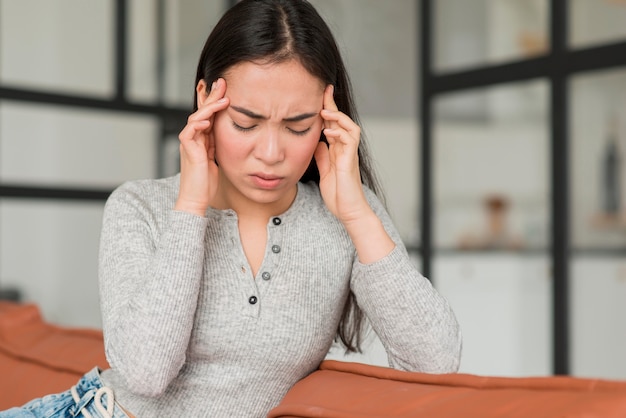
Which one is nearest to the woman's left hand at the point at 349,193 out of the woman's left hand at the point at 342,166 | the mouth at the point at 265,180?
the woman's left hand at the point at 342,166

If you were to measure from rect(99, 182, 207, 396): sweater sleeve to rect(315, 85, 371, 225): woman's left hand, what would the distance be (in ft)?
0.77

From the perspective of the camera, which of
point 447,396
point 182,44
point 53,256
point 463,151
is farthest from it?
point 182,44

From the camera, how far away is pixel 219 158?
1477 mm

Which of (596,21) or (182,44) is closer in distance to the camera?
(596,21)

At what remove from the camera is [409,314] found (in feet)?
4.70

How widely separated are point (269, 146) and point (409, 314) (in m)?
0.35

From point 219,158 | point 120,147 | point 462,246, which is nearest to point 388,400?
point 219,158

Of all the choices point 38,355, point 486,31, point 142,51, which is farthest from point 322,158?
point 142,51

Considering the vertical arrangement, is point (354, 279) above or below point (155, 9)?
below

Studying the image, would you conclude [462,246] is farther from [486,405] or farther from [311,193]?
[486,405]

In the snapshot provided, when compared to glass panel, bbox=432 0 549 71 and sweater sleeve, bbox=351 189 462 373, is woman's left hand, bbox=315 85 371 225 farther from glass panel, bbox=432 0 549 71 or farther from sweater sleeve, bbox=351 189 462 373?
glass panel, bbox=432 0 549 71

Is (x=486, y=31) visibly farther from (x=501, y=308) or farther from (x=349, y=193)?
(x=349, y=193)

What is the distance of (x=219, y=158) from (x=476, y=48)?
313 cm

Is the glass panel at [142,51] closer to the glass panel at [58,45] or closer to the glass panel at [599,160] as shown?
the glass panel at [58,45]
